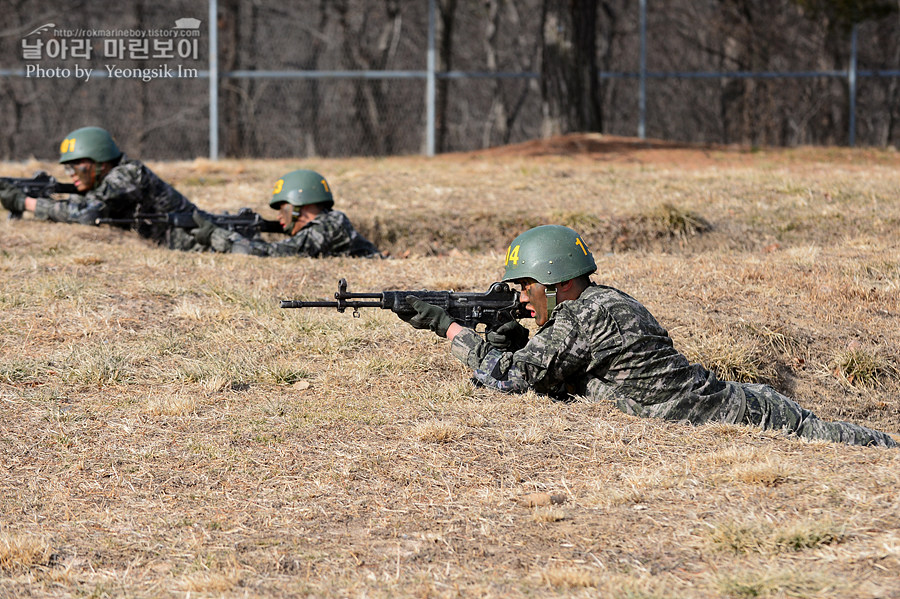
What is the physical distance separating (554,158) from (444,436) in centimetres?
1114

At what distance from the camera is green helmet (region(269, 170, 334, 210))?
1019 centimetres

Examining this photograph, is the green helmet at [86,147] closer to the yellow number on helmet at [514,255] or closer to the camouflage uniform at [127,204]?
the camouflage uniform at [127,204]

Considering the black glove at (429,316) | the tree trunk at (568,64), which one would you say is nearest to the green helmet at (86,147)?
the black glove at (429,316)

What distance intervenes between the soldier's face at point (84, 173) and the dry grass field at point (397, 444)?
Answer: 712 mm

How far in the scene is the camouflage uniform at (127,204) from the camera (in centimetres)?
1100

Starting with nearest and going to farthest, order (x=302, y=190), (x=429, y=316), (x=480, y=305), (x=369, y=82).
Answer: (x=429, y=316) → (x=480, y=305) → (x=302, y=190) → (x=369, y=82)

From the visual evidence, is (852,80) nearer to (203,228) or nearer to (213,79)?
(213,79)

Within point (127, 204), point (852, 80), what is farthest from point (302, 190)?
point (852, 80)

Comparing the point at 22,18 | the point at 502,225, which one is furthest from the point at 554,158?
the point at 22,18

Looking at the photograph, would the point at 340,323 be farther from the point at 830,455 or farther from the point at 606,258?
the point at 830,455

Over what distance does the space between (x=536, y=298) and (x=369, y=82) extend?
1643 cm

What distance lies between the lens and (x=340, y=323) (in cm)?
763

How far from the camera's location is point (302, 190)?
33.4ft

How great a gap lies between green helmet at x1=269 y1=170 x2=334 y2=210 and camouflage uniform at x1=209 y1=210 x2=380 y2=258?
175mm
